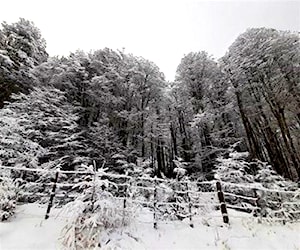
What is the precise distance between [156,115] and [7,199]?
12.1m

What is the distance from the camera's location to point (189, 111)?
56.0 ft

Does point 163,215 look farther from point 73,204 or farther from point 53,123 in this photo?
point 53,123

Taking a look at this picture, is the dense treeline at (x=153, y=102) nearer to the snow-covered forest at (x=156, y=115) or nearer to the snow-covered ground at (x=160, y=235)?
the snow-covered forest at (x=156, y=115)

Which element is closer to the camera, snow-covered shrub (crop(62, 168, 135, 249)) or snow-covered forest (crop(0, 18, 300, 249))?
snow-covered shrub (crop(62, 168, 135, 249))

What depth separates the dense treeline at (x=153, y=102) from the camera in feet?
38.8

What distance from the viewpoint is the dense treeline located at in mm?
11812

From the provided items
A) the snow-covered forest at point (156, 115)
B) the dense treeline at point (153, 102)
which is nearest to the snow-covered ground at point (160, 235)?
the snow-covered forest at point (156, 115)

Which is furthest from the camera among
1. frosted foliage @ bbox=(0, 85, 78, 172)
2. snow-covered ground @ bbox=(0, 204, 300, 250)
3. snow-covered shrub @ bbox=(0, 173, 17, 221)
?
frosted foliage @ bbox=(0, 85, 78, 172)

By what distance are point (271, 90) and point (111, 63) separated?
9.79m

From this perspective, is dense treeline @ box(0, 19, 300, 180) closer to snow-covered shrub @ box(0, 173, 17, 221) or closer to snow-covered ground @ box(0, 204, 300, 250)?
snow-covered shrub @ box(0, 173, 17, 221)

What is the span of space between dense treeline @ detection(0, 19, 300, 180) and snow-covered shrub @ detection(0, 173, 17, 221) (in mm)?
4658

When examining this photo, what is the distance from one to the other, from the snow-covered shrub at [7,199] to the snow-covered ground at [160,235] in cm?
17

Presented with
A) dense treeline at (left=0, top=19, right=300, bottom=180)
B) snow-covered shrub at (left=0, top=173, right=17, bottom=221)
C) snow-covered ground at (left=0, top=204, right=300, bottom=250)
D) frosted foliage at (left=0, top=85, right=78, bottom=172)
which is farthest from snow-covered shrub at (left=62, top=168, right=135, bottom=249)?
dense treeline at (left=0, top=19, right=300, bottom=180)

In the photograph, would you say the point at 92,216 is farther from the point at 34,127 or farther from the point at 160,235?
the point at 34,127
